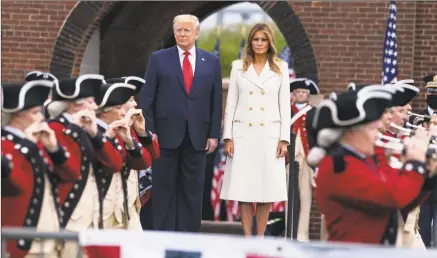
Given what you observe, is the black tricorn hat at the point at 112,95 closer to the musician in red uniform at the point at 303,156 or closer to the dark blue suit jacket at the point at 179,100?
the dark blue suit jacket at the point at 179,100

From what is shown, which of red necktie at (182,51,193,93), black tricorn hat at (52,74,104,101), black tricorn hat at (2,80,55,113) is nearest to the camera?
black tricorn hat at (2,80,55,113)

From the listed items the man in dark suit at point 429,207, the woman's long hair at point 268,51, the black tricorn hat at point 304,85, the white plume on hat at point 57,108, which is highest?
the woman's long hair at point 268,51

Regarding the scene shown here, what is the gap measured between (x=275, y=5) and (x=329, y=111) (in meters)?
10.8

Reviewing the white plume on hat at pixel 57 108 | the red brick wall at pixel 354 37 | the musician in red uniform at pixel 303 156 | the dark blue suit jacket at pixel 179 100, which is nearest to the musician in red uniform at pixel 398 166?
the dark blue suit jacket at pixel 179 100

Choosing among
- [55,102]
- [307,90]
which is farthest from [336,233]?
[307,90]

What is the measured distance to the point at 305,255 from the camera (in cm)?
705

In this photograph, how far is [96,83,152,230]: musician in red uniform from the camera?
10062 millimetres

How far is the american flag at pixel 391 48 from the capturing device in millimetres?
17531

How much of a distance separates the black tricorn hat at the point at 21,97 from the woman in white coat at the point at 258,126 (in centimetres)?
363

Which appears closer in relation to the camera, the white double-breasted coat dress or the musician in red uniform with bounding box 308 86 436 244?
the musician in red uniform with bounding box 308 86 436 244

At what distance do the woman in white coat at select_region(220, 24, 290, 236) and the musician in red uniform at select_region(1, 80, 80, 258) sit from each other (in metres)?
3.42

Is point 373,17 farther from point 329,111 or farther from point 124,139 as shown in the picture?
point 329,111

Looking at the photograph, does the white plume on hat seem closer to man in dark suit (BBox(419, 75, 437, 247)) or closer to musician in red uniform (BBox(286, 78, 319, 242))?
man in dark suit (BBox(419, 75, 437, 247))

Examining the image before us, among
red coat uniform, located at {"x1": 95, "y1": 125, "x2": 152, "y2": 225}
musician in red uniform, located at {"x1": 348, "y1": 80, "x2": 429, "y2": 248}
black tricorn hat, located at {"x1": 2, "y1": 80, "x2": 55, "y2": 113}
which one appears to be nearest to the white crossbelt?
musician in red uniform, located at {"x1": 348, "y1": 80, "x2": 429, "y2": 248}
